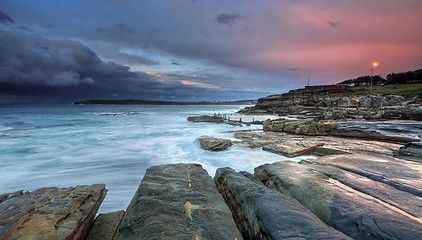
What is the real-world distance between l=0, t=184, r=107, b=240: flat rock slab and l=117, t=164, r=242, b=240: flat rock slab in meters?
0.75

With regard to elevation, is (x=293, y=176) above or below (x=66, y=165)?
above

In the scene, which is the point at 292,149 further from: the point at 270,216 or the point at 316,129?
the point at 270,216

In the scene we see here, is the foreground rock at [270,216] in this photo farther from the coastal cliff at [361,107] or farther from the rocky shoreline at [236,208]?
the coastal cliff at [361,107]

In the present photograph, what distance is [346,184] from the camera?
428 cm

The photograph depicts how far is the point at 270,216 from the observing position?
8.61ft

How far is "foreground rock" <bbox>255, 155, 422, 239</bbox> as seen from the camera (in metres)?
2.74

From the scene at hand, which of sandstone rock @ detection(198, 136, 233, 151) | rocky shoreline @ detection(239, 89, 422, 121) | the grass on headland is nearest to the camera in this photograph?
sandstone rock @ detection(198, 136, 233, 151)

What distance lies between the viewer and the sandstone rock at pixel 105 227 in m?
2.98

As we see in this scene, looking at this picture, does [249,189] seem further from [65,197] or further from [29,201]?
[29,201]

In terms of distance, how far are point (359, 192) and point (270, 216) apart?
106 inches

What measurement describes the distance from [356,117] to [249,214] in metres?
30.6

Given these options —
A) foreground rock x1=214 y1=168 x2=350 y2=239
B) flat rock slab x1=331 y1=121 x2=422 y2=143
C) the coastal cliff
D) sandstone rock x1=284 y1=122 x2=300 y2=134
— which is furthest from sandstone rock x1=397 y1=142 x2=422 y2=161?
the coastal cliff

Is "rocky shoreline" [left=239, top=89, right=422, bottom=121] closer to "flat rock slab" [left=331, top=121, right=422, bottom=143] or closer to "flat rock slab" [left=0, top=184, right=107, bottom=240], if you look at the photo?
"flat rock slab" [left=331, top=121, right=422, bottom=143]

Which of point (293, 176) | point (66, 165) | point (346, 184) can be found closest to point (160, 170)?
point (293, 176)
